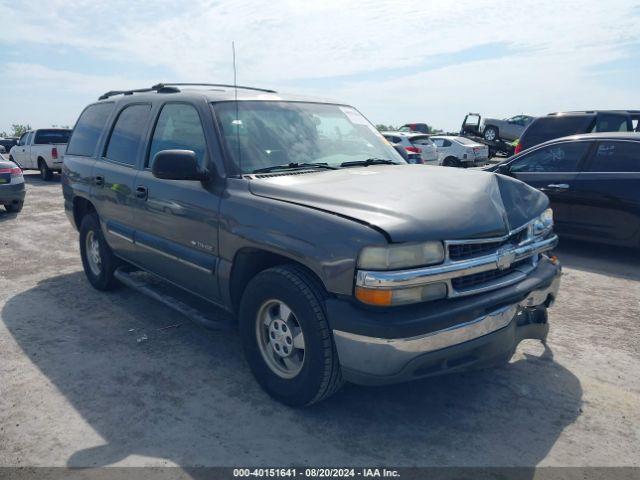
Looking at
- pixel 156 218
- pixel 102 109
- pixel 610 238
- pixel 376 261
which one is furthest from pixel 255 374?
pixel 610 238

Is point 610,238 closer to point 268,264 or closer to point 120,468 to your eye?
point 268,264

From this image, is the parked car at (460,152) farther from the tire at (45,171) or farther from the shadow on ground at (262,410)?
the shadow on ground at (262,410)

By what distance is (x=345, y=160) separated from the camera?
406cm

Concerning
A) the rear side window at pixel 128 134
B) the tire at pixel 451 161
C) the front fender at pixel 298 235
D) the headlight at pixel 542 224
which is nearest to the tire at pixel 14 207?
the rear side window at pixel 128 134

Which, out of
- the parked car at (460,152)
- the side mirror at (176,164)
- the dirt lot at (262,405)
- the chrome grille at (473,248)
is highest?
the side mirror at (176,164)

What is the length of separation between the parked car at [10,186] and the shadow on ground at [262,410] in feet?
23.3

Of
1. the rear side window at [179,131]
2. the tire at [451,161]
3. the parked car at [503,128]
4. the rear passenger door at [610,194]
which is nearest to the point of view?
the rear side window at [179,131]

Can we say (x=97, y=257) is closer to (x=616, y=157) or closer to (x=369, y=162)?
(x=369, y=162)

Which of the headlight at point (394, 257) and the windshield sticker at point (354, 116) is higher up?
the windshield sticker at point (354, 116)

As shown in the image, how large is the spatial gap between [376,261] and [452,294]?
47 cm

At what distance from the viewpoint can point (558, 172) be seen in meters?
7.38

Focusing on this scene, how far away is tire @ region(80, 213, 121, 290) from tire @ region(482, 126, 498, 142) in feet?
80.0

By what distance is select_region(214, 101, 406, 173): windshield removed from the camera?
12.3 feet

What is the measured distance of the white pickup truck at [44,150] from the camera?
713 inches
